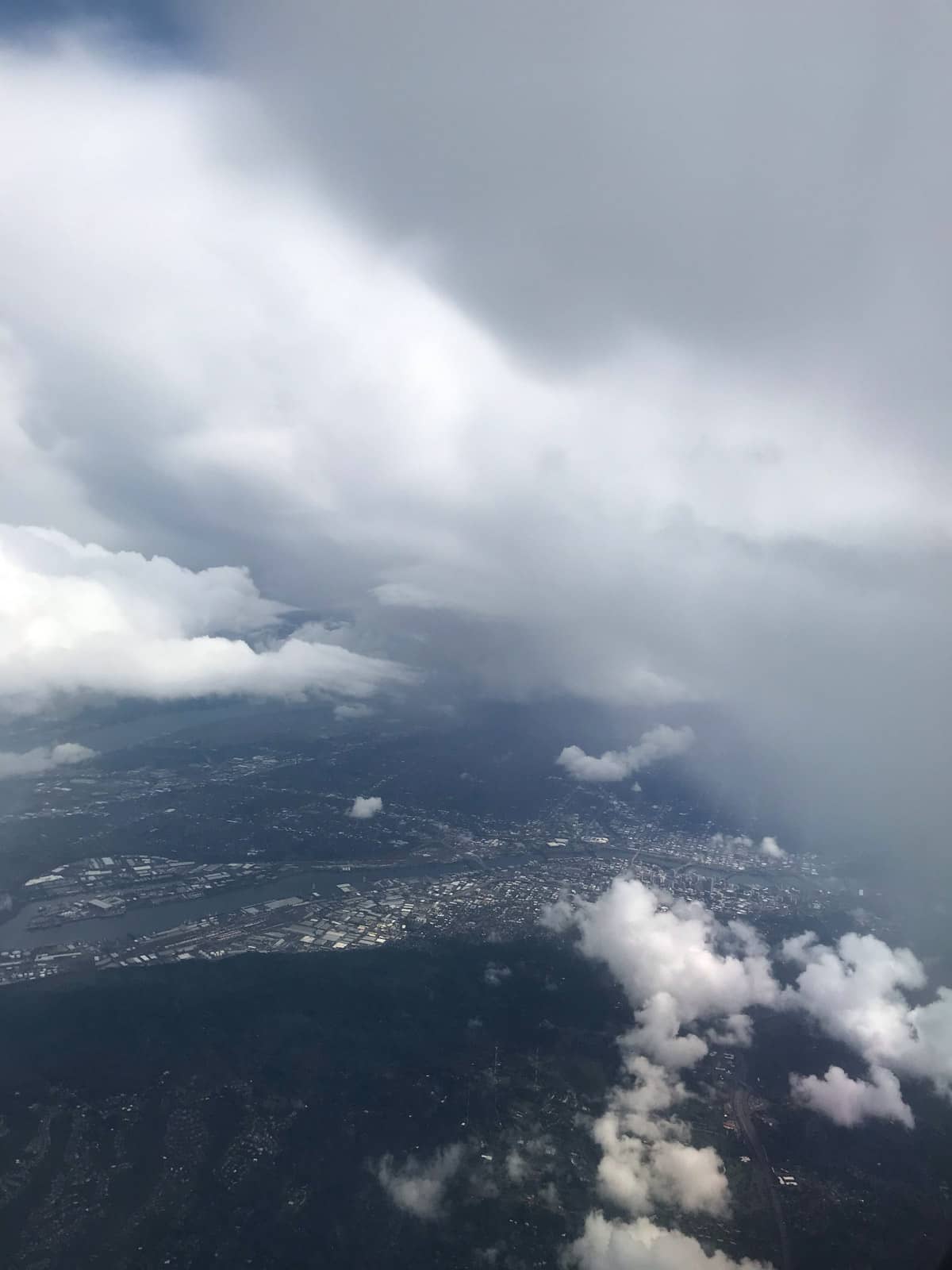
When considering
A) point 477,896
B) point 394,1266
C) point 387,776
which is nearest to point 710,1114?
point 394,1266

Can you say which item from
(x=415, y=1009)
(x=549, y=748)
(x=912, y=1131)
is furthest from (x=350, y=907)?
(x=549, y=748)

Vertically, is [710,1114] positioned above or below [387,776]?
below

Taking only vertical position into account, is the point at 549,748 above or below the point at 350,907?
above

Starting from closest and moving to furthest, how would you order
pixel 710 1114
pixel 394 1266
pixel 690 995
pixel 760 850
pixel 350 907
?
pixel 394 1266
pixel 710 1114
pixel 690 995
pixel 350 907
pixel 760 850

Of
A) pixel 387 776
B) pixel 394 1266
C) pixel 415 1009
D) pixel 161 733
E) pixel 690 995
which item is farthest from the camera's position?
pixel 161 733

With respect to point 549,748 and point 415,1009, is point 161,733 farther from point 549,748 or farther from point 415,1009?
point 415,1009

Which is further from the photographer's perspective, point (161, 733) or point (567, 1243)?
point (161, 733)

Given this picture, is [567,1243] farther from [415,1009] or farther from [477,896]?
[477,896]
